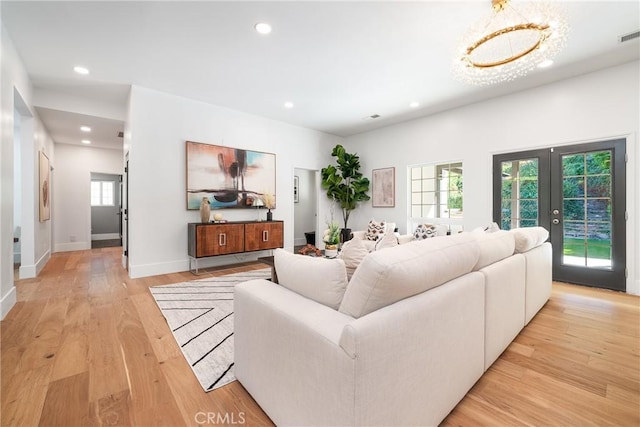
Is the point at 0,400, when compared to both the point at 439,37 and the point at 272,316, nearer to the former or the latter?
the point at 272,316

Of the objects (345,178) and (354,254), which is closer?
(354,254)

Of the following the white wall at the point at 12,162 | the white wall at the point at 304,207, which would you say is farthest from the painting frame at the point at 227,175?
the white wall at the point at 304,207

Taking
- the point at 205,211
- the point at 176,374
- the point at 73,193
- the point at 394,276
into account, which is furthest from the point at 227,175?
the point at 73,193

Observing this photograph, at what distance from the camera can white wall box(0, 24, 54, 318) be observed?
8.76 feet

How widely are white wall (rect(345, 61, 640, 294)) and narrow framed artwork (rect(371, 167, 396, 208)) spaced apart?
0.38 feet

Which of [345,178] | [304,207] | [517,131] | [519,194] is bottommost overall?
[304,207]

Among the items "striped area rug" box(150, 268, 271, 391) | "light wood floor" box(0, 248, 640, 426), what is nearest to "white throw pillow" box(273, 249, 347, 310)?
"light wood floor" box(0, 248, 640, 426)

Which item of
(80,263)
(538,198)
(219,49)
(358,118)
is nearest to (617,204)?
(538,198)

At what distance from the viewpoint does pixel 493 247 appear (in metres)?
1.94

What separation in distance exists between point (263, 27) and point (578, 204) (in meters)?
4.68

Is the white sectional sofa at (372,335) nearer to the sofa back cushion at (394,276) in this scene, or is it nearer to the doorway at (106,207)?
the sofa back cushion at (394,276)

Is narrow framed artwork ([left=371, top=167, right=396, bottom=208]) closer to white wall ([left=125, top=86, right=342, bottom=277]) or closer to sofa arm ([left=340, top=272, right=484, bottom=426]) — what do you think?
white wall ([left=125, top=86, right=342, bottom=277])

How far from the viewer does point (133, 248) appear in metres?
4.08

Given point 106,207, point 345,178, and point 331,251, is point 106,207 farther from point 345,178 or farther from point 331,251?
point 331,251
